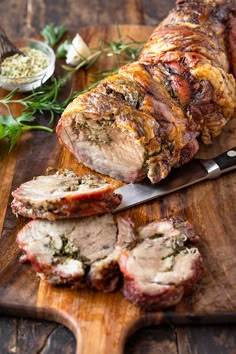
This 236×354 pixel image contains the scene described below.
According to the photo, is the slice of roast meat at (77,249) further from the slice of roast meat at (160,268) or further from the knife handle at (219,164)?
the knife handle at (219,164)

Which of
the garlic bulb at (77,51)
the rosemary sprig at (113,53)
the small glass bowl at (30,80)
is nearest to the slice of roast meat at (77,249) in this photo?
the small glass bowl at (30,80)

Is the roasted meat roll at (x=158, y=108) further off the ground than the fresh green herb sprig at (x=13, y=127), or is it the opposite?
the roasted meat roll at (x=158, y=108)

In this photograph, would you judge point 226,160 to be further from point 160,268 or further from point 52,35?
point 52,35

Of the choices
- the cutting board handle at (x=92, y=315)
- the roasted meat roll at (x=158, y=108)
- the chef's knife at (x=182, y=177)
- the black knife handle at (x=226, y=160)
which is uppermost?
the roasted meat roll at (x=158, y=108)

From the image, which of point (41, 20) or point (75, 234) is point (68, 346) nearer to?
point (75, 234)

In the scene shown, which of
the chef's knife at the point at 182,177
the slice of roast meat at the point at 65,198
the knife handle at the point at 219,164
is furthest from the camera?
the knife handle at the point at 219,164

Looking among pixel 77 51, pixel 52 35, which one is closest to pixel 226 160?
pixel 77 51
